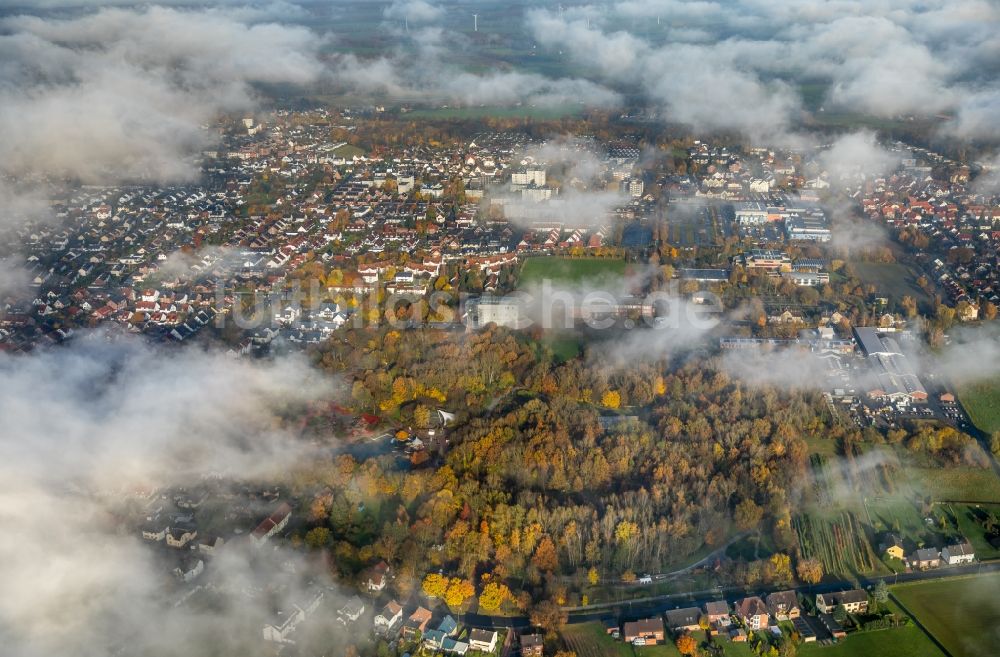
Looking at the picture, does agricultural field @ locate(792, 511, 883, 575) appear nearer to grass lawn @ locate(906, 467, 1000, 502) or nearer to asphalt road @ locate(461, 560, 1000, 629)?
asphalt road @ locate(461, 560, 1000, 629)

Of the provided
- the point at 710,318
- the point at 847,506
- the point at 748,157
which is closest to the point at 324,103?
the point at 748,157

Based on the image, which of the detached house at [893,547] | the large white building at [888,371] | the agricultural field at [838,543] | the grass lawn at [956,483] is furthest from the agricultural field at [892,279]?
the detached house at [893,547]

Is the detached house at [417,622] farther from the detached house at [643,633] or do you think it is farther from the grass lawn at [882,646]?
the grass lawn at [882,646]

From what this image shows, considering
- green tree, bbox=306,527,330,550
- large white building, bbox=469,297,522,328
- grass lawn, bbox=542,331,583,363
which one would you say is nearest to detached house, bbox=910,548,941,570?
grass lawn, bbox=542,331,583,363

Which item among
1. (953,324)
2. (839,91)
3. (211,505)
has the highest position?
(839,91)

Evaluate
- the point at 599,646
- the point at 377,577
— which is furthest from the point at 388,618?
the point at 599,646

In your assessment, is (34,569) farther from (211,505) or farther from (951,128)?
(951,128)

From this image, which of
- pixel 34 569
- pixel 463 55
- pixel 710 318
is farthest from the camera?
pixel 463 55

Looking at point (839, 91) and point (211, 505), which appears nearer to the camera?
point (211, 505)
